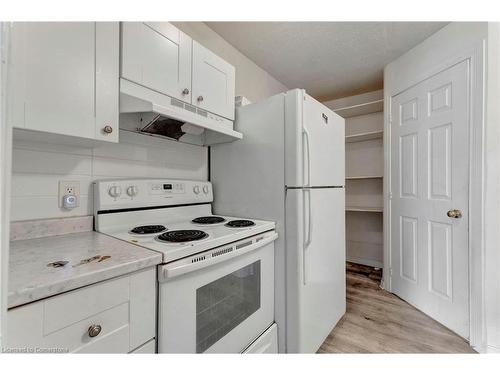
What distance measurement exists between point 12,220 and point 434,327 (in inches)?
112

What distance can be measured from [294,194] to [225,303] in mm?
703

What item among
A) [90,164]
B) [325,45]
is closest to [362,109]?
[325,45]

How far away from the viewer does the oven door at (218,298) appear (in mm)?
827

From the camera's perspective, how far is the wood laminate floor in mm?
1572

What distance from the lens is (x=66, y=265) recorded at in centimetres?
68

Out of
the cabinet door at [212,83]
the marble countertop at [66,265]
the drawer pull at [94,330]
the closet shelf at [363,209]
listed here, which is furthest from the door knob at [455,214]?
the drawer pull at [94,330]

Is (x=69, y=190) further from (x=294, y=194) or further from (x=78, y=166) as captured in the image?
(x=294, y=194)

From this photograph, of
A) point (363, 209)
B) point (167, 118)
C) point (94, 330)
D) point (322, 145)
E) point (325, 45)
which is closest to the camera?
point (94, 330)

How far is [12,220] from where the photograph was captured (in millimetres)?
958

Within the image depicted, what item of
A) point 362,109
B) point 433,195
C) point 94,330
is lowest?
point 94,330

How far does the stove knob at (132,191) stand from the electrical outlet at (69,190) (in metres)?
0.23

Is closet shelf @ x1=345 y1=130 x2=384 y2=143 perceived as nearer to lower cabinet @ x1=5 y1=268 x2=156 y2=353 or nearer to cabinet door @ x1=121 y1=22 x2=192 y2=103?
cabinet door @ x1=121 y1=22 x2=192 y2=103

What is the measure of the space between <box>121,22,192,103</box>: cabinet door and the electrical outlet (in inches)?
23.8
